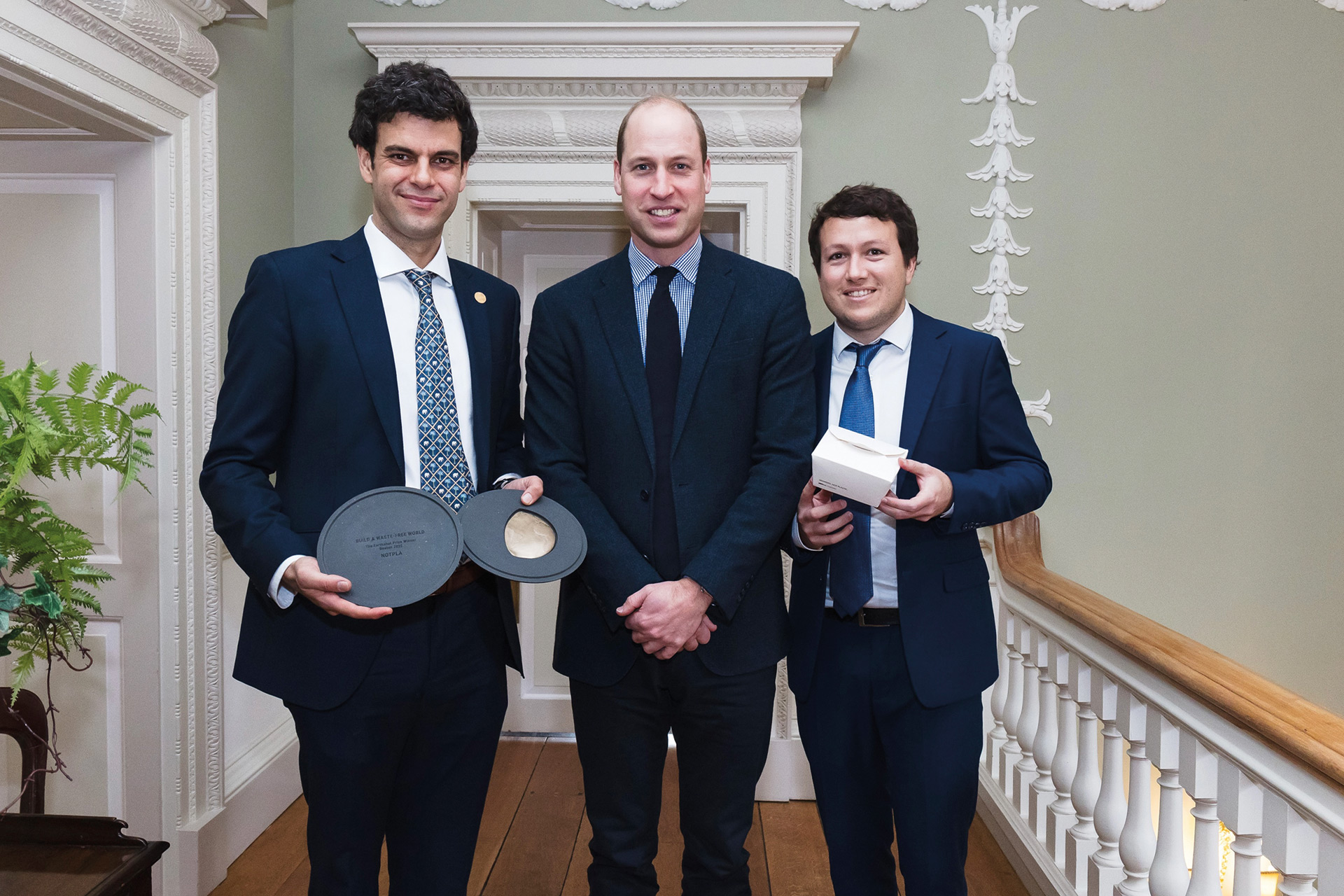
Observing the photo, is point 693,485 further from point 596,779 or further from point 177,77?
point 177,77

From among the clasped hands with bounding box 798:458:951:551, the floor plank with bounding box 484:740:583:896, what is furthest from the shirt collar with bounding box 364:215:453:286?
the floor plank with bounding box 484:740:583:896

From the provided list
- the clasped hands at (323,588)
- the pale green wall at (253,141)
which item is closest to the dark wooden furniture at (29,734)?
the clasped hands at (323,588)

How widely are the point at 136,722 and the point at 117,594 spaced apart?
1.12 feet

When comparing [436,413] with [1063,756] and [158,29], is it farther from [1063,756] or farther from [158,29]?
[1063,756]

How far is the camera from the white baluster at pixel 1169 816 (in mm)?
1605

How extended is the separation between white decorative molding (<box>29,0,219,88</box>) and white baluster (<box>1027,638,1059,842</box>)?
269 centimetres

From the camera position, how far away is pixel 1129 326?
2.96 metres

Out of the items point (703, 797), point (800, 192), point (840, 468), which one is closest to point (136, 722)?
point (703, 797)

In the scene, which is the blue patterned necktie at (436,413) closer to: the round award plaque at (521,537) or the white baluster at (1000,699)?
the round award plaque at (521,537)

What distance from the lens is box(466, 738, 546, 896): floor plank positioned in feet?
8.05

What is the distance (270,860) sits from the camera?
249 cm

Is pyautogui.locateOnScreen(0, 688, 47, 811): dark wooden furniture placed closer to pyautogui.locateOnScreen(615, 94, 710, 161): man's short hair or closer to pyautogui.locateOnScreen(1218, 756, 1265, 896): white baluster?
pyautogui.locateOnScreen(615, 94, 710, 161): man's short hair

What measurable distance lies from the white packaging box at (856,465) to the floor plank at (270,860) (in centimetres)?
186

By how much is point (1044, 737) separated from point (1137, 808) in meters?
0.55
